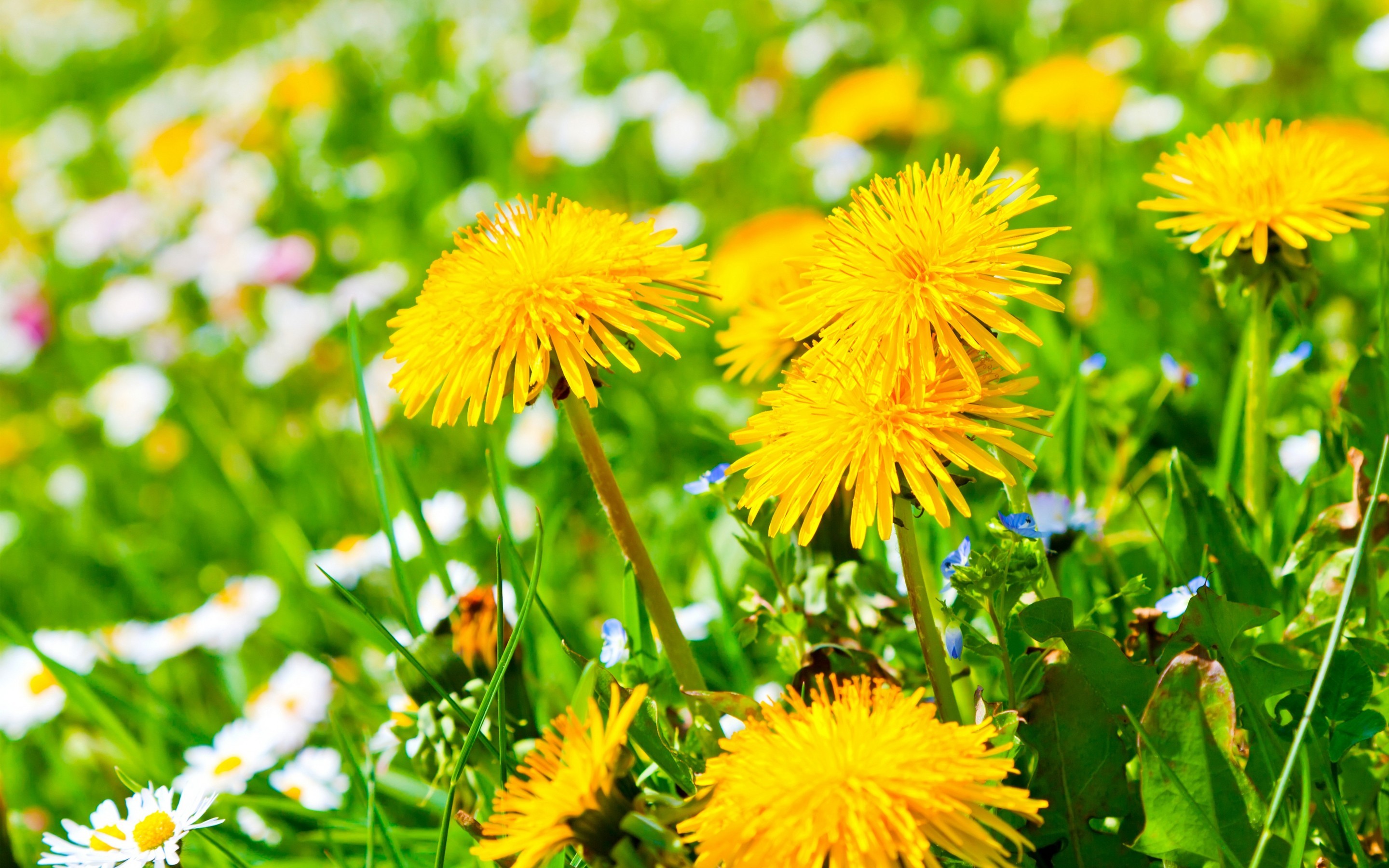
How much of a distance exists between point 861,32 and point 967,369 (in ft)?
9.94

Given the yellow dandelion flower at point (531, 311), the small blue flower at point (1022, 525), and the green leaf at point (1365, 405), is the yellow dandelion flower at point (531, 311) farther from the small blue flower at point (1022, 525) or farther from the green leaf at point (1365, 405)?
the green leaf at point (1365, 405)

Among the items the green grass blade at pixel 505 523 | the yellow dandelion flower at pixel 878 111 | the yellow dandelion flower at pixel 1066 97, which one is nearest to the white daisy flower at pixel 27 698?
the green grass blade at pixel 505 523

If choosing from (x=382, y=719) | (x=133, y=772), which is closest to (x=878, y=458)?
(x=382, y=719)

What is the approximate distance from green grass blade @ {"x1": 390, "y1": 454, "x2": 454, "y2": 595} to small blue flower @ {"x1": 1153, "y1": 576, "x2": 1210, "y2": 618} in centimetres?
76

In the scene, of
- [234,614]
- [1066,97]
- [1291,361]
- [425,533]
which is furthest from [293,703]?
[1066,97]

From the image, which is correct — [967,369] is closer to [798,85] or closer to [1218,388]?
[1218,388]

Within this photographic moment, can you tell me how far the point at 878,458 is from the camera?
83 cm

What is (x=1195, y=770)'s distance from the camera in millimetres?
879

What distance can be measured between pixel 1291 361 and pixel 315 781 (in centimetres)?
129

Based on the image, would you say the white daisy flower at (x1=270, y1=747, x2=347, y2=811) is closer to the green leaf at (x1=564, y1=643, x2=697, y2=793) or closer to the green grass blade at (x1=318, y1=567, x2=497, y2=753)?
the green grass blade at (x1=318, y1=567, x2=497, y2=753)

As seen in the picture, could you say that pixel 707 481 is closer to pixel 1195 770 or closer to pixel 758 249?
pixel 1195 770

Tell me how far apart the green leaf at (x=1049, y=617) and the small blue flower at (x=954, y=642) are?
0.35 feet

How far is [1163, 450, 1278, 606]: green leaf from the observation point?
1.12 m

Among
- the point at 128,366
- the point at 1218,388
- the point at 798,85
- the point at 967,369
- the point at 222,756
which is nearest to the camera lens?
the point at 967,369
